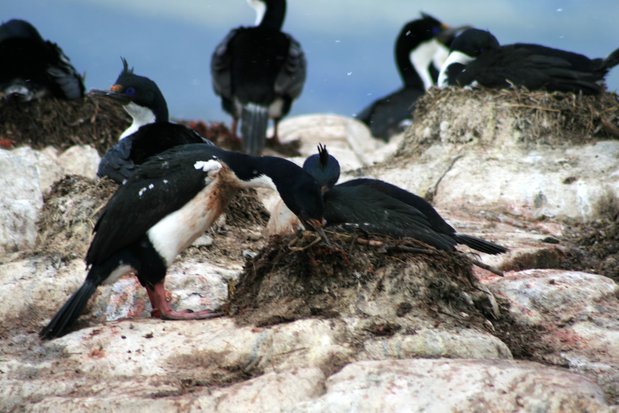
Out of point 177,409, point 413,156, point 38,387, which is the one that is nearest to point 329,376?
point 177,409

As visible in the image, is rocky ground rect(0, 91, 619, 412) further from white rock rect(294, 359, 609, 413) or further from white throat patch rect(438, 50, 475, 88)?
white throat patch rect(438, 50, 475, 88)

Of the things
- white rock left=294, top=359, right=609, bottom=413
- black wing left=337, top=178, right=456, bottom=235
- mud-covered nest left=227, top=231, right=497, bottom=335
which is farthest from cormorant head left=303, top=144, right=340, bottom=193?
white rock left=294, top=359, right=609, bottom=413

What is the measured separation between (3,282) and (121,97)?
7.48 feet

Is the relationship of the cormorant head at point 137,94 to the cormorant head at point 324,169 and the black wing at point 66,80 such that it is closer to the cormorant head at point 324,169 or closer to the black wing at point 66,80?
the cormorant head at point 324,169

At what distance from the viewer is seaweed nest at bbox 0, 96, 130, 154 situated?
11758 millimetres

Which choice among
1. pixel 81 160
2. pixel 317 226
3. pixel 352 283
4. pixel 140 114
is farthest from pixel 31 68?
pixel 352 283

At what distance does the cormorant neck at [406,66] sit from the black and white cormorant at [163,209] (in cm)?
1566

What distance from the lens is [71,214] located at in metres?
7.74

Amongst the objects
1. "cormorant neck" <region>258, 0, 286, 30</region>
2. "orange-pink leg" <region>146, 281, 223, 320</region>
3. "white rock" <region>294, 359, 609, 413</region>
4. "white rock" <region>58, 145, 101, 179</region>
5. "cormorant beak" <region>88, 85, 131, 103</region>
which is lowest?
"white rock" <region>294, 359, 609, 413</region>

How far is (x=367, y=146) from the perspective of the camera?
18188 mm

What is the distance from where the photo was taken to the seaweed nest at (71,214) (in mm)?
7527

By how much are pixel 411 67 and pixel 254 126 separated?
6.60m

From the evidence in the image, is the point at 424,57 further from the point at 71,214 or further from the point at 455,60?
the point at 71,214

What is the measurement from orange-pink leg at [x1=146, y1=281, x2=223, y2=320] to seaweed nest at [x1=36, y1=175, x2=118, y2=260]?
3.95 feet
